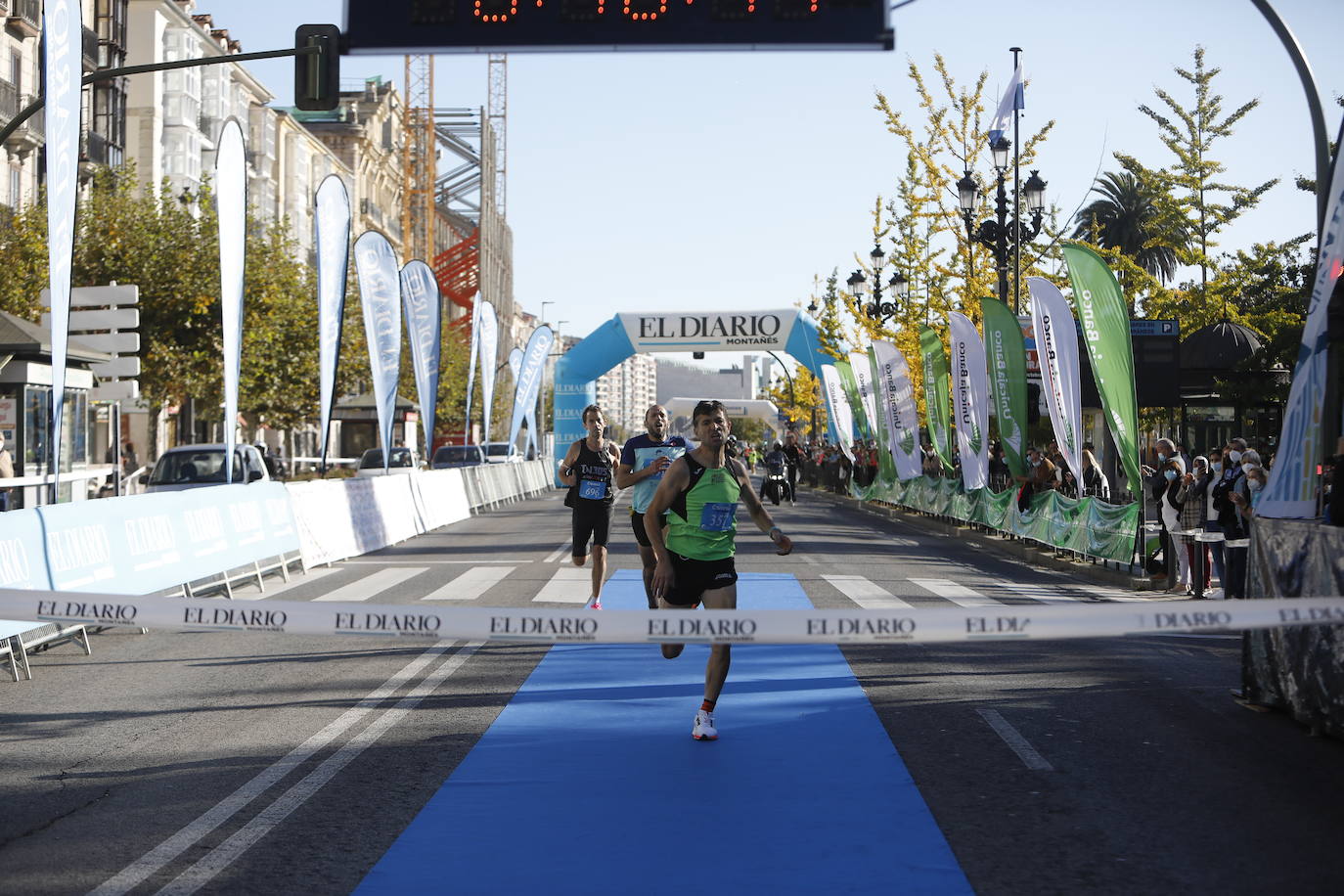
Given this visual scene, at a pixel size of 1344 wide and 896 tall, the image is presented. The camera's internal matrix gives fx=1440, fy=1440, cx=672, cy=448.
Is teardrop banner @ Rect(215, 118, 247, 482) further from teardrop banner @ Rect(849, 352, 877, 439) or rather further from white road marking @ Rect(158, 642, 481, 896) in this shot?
teardrop banner @ Rect(849, 352, 877, 439)

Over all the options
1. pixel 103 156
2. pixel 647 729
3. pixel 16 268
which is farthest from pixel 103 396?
pixel 103 156

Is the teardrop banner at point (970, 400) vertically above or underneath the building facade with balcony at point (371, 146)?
underneath

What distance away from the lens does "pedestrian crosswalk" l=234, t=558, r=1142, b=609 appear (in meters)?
14.4

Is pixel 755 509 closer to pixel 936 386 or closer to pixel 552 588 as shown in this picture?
pixel 552 588

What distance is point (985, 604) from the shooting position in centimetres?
1379

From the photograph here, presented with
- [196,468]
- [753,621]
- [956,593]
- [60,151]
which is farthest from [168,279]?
[753,621]

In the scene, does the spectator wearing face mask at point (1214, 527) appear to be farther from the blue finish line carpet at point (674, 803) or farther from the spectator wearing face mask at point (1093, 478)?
the blue finish line carpet at point (674, 803)

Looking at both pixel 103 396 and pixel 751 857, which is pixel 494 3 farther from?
pixel 103 396

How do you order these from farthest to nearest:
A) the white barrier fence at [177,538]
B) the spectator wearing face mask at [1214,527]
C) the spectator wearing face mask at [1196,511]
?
the spectator wearing face mask at [1196,511] → the spectator wearing face mask at [1214,527] → the white barrier fence at [177,538]

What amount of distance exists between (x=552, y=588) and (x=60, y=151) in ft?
21.3

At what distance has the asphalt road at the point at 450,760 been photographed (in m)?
5.25

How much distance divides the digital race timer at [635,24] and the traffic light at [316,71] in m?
2.93

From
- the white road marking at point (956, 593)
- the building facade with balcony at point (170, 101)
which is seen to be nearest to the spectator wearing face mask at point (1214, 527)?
the white road marking at point (956, 593)

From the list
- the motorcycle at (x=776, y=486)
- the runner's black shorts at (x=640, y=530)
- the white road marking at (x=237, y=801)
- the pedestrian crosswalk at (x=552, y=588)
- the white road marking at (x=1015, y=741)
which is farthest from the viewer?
the motorcycle at (x=776, y=486)
